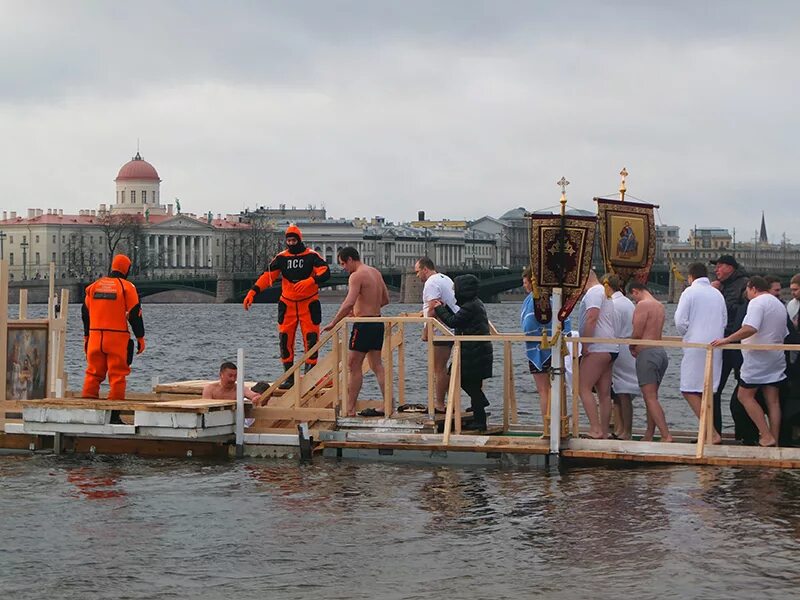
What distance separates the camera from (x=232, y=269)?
609ft

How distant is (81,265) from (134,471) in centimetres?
15923

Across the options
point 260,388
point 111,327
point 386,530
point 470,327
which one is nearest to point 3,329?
point 111,327

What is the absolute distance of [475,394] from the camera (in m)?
16.2

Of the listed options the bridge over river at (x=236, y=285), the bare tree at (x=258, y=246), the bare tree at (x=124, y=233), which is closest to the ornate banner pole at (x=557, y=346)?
the bridge over river at (x=236, y=285)

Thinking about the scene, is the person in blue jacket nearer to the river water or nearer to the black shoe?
the river water

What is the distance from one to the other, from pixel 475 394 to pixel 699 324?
98.2 inches

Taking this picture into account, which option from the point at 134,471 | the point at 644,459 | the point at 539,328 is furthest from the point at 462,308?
the point at 134,471

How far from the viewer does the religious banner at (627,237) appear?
16.1 metres

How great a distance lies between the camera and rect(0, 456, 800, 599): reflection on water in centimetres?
1119

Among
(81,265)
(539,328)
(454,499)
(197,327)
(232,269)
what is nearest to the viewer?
(454,499)

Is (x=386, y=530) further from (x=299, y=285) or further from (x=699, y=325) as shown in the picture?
(x=299, y=285)

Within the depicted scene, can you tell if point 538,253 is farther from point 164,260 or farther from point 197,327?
point 164,260

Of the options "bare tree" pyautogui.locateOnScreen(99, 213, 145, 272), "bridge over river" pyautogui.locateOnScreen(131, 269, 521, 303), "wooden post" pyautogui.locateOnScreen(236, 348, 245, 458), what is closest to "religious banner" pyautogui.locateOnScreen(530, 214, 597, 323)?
"wooden post" pyautogui.locateOnScreen(236, 348, 245, 458)

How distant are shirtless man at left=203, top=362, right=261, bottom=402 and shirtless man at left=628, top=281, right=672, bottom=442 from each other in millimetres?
4261
